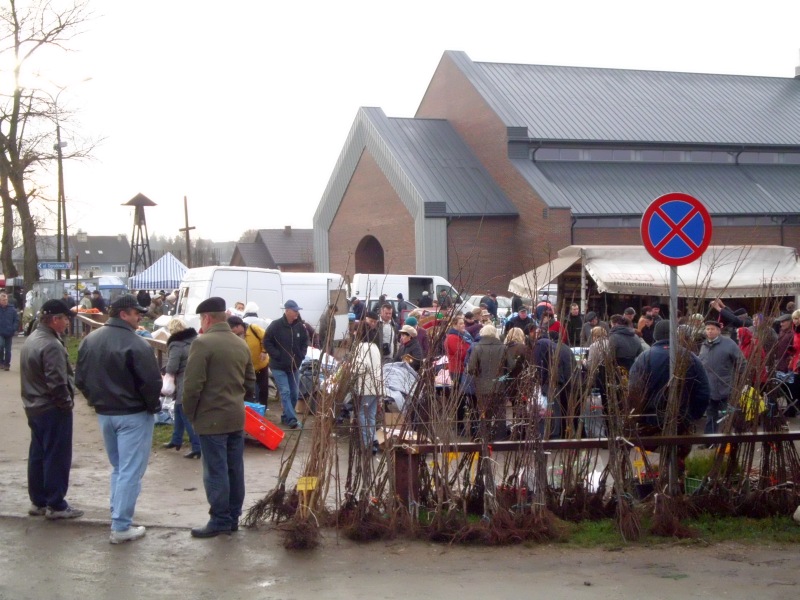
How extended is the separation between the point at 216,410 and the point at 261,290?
17207mm

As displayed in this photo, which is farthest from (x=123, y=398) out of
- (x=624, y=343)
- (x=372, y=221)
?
(x=372, y=221)

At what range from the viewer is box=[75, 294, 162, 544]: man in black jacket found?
22.7 ft

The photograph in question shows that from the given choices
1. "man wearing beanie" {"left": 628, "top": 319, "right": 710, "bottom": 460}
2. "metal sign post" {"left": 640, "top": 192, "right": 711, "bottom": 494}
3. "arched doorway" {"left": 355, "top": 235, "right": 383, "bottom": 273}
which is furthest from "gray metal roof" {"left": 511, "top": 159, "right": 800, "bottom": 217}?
"man wearing beanie" {"left": 628, "top": 319, "right": 710, "bottom": 460}

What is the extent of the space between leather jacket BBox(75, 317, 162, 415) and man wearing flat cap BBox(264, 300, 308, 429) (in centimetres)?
523

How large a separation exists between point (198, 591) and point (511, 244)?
36186 mm

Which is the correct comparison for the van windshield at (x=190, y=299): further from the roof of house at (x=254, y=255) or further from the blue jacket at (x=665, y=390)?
the roof of house at (x=254, y=255)

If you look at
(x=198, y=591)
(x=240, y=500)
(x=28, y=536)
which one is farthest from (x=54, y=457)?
(x=198, y=591)

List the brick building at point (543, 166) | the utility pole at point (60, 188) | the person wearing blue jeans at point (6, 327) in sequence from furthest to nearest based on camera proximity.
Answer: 1. the brick building at point (543, 166)
2. the utility pole at point (60, 188)
3. the person wearing blue jeans at point (6, 327)

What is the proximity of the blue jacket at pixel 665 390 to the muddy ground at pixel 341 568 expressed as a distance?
1.13 m

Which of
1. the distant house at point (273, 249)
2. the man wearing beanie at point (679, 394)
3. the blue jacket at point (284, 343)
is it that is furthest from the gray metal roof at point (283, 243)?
the man wearing beanie at point (679, 394)

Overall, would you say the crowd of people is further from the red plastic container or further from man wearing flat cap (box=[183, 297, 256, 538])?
the red plastic container

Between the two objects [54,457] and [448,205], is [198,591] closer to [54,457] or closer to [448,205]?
[54,457]

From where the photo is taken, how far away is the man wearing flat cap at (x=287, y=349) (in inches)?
488

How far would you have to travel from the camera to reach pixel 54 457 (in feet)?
24.6
